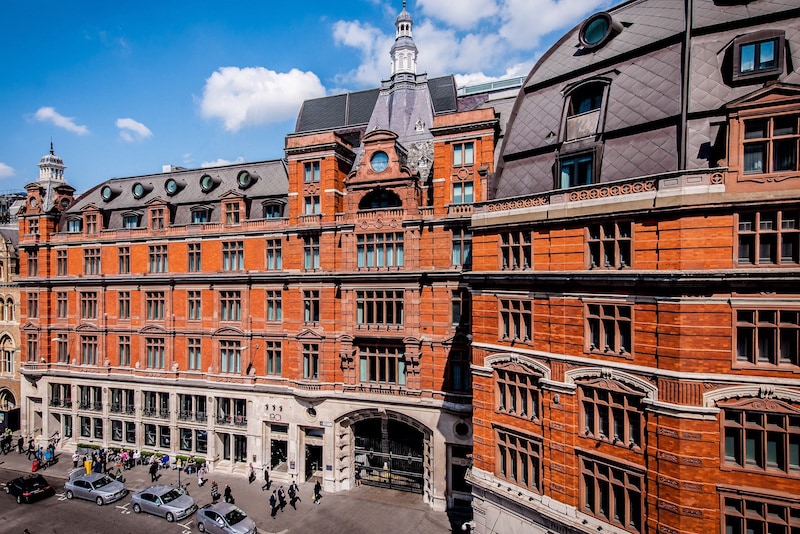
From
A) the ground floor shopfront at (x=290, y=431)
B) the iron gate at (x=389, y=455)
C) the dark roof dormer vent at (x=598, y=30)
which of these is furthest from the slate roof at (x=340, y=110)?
the iron gate at (x=389, y=455)

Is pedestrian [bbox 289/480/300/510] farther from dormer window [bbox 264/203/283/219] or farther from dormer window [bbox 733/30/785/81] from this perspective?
dormer window [bbox 733/30/785/81]

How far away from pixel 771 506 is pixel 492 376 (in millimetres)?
10489

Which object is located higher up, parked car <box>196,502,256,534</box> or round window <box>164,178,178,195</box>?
round window <box>164,178,178,195</box>

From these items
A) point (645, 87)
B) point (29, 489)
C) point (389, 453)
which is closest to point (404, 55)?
point (645, 87)

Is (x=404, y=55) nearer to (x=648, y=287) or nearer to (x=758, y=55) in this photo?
(x=758, y=55)

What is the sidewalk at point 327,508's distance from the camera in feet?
88.5

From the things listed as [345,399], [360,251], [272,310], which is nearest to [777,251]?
[360,251]

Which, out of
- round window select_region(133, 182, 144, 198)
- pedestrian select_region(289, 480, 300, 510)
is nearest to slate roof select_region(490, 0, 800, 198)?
pedestrian select_region(289, 480, 300, 510)

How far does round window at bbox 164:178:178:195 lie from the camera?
127ft

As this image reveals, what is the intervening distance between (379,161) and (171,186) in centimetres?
1982

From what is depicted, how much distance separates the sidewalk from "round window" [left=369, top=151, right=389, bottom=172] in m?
22.1

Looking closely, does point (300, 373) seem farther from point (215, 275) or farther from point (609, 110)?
point (609, 110)

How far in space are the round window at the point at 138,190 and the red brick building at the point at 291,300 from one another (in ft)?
0.45

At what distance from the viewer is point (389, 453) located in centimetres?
3183
